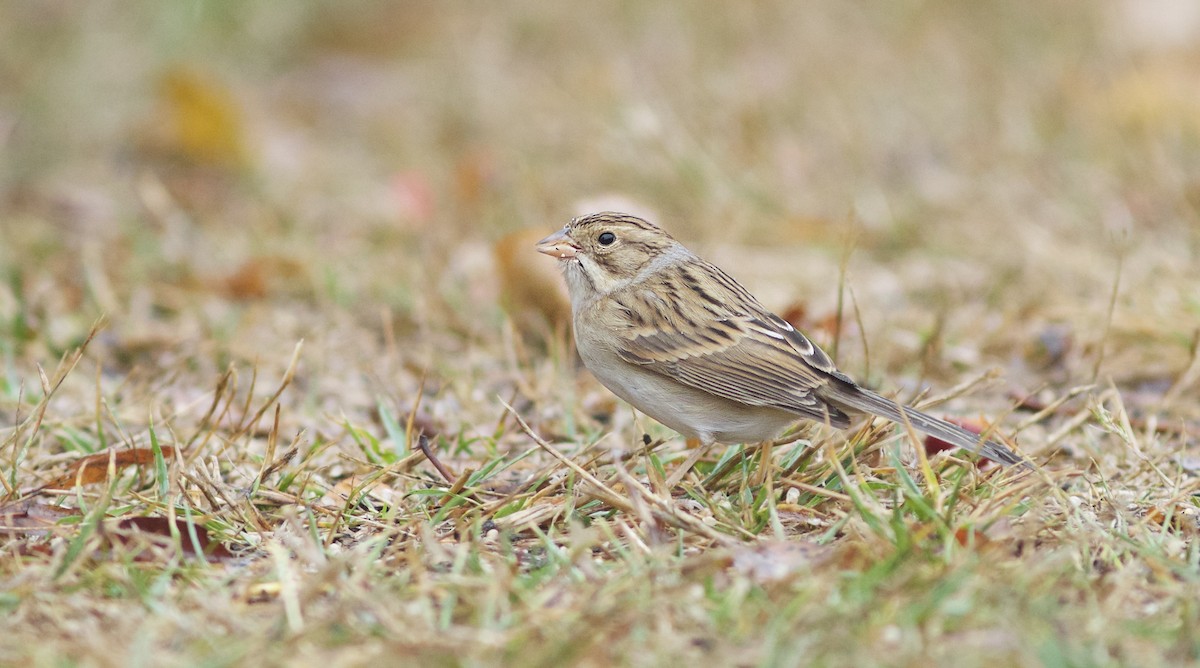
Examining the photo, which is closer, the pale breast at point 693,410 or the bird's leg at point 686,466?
the bird's leg at point 686,466

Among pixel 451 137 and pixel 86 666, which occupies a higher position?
pixel 451 137

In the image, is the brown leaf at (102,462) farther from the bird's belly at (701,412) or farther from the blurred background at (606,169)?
the bird's belly at (701,412)

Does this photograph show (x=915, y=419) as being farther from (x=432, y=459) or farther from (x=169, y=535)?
(x=169, y=535)

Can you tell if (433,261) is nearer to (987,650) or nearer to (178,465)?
(178,465)

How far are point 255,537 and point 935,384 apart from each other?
2.52 metres

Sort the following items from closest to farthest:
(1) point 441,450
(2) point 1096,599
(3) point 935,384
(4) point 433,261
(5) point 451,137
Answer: (2) point 1096,599, (1) point 441,450, (3) point 935,384, (4) point 433,261, (5) point 451,137

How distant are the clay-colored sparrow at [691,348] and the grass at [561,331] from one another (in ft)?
0.40

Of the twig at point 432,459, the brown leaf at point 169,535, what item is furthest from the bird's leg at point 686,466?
the brown leaf at point 169,535

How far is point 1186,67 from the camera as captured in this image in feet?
27.5

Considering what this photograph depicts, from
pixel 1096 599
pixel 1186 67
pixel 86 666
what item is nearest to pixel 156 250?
pixel 86 666

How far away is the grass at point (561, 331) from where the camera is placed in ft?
8.98

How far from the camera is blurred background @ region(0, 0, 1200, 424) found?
17.5 ft

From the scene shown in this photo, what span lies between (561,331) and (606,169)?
8.39ft

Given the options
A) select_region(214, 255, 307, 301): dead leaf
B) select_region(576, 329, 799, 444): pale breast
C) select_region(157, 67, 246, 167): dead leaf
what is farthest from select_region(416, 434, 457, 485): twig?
select_region(157, 67, 246, 167): dead leaf
